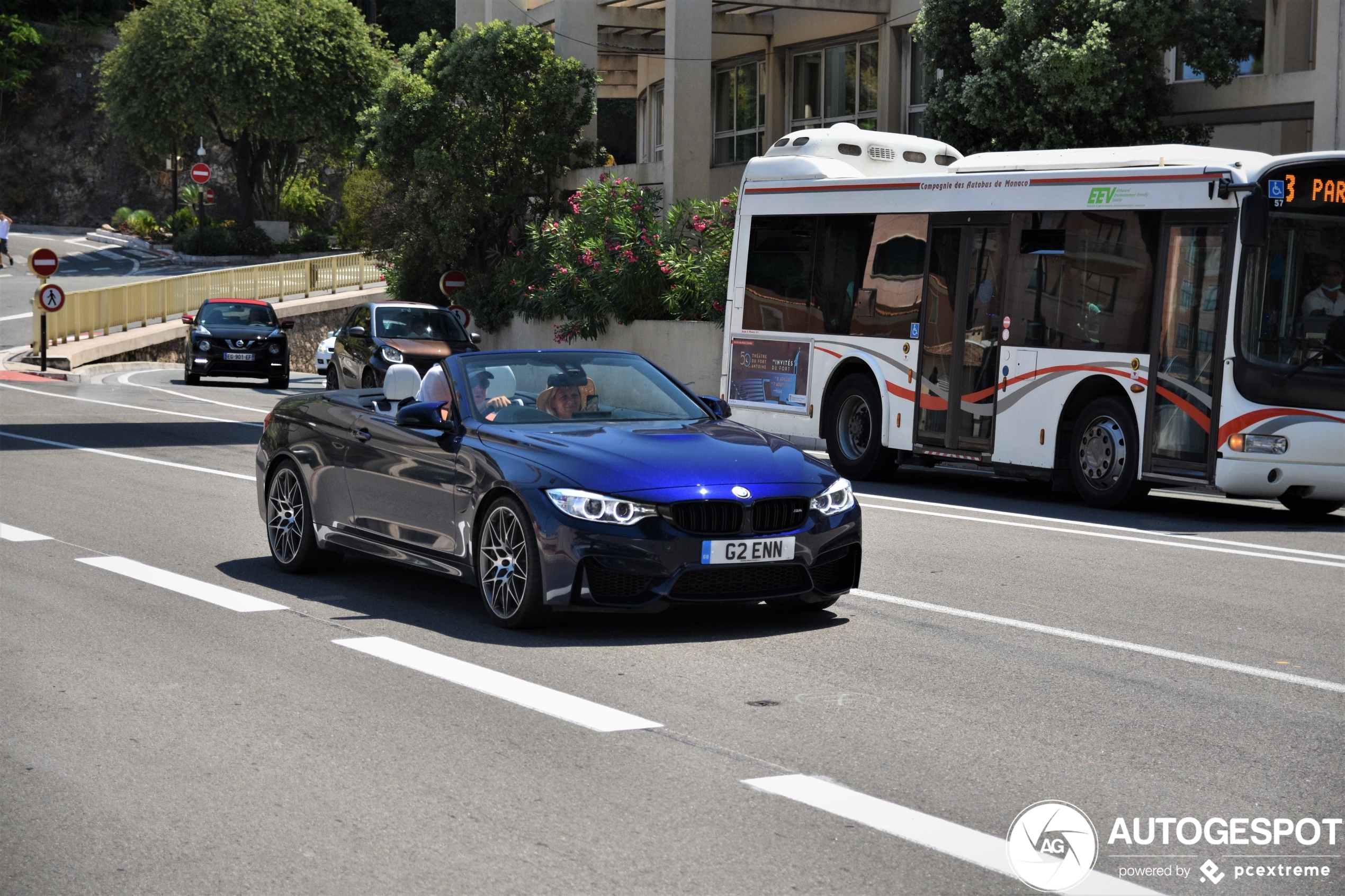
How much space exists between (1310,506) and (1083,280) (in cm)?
293

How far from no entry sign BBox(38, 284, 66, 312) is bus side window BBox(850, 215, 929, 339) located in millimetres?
22270

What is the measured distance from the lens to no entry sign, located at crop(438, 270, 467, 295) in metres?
38.7

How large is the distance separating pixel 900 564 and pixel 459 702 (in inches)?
191

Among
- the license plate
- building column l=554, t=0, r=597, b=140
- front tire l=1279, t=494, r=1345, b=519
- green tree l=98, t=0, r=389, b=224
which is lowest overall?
front tire l=1279, t=494, r=1345, b=519

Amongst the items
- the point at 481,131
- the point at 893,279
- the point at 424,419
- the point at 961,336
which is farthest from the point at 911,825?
the point at 481,131

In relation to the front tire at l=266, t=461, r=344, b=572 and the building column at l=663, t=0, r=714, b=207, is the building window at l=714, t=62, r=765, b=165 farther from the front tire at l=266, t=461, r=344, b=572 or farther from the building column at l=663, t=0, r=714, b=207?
the front tire at l=266, t=461, r=344, b=572

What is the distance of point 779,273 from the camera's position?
18875 mm

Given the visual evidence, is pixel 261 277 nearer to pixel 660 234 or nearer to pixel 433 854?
pixel 660 234

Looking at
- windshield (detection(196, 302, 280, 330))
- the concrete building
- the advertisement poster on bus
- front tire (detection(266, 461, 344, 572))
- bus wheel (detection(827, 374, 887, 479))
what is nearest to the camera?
front tire (detection(266, 461, 344, 572))

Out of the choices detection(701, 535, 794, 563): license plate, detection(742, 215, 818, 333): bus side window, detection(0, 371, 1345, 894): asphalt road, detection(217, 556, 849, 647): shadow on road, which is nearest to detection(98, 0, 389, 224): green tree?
detection(742, 215, 818, 333): bus side window

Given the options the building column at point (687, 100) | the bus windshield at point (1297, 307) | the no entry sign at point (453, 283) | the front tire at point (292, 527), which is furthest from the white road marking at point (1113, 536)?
the no entry sign at point (453, 283)

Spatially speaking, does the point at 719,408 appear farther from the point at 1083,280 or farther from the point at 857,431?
the point at 857,431

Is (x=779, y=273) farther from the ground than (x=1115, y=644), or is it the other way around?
(x=779, y=273)

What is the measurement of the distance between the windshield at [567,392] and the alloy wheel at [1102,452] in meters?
6.55
